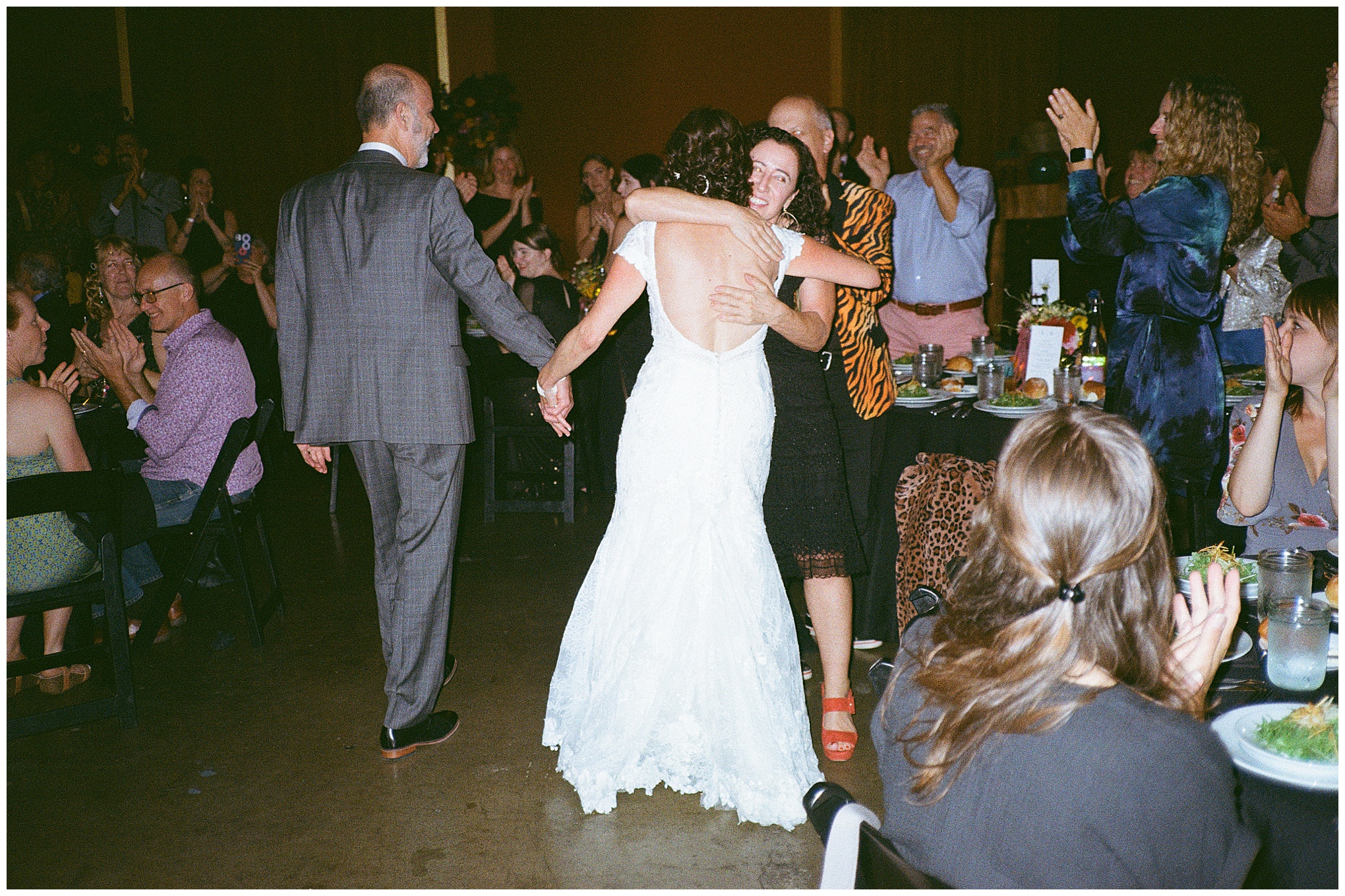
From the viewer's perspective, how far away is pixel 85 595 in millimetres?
2758

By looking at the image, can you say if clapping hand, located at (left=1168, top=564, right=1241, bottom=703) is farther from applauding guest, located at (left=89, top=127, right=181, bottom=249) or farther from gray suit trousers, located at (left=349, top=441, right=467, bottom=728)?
applauding guest, located at (left=89, top=127, right=181, bottom=249)

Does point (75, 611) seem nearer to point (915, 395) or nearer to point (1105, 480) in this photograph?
point (915, 395)

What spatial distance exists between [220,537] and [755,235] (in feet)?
7.40

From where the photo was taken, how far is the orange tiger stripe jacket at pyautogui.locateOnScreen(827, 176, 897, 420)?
9.16 feet

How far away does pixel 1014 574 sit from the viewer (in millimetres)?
1085

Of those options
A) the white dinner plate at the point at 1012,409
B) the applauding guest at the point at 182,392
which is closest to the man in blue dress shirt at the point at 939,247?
the white dinner plate at the point at 1012,409

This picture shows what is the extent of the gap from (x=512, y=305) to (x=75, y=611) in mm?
1961

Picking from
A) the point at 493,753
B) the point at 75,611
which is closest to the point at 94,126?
the point at 75,611

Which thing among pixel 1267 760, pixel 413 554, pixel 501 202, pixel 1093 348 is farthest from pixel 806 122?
pixel 501 202

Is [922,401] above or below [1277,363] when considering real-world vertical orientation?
below

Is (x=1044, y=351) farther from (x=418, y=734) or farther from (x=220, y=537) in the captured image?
(x=220, y=537)

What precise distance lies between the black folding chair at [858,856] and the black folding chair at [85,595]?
226 centimetres

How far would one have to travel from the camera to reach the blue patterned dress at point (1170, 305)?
289cm

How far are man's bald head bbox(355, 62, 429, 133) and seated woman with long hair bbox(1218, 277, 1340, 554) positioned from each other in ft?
6.62
